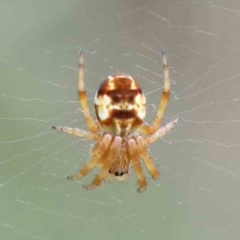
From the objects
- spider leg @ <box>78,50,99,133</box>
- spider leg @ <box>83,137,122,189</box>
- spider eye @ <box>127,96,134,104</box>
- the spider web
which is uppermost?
the spider web

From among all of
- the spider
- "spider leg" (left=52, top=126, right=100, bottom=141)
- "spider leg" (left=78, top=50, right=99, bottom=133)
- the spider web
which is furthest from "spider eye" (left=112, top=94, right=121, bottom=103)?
the spider web

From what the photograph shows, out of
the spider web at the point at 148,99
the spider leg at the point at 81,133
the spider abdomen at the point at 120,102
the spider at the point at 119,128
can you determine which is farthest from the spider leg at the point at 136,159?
the spider web at the point at 148,99

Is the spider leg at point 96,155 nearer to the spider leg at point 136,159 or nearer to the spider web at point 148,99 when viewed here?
the spider leg at point 136,159

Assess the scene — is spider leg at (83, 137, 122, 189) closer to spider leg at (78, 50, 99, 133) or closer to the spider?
the spider

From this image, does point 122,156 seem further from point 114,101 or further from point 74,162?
point 74,162

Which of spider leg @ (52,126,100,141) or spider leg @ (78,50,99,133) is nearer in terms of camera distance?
spider leg @ (78,50,99,133)

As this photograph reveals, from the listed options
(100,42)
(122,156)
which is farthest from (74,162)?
Result: (122,156)

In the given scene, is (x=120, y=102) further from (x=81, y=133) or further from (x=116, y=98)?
(x=81, y=133)
